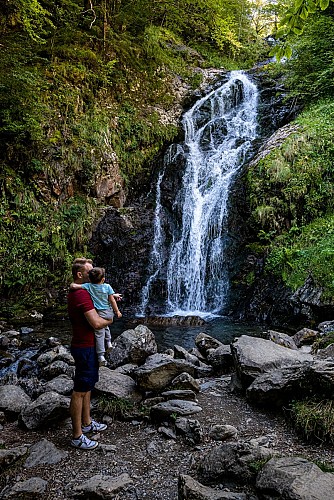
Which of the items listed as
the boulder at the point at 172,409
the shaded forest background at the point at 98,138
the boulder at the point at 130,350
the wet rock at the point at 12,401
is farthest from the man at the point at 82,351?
the shaded forest background at the point at 98,138

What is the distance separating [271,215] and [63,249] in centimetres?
667

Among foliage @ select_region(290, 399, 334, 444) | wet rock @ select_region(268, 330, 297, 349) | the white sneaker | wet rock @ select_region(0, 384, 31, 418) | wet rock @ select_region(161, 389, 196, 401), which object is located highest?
foliage @ select_region(290, 399, 334, 444)

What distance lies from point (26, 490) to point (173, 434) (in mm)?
1427

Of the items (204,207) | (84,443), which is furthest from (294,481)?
(204,207)

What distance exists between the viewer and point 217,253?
40.2 feet

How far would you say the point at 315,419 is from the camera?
335 cm

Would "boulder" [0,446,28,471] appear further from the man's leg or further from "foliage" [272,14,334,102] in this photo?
"foliage" [272,14,334,102]

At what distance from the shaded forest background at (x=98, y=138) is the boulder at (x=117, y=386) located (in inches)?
230

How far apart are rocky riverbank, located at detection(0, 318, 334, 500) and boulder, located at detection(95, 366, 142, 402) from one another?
0.01 m

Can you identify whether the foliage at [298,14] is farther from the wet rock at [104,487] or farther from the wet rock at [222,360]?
the wet rock at [222,360]

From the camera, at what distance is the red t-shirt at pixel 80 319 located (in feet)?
11.7

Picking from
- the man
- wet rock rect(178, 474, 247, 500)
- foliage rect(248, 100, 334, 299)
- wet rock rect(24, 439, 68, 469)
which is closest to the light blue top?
the man

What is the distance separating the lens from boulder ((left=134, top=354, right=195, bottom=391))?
4578 millimetres

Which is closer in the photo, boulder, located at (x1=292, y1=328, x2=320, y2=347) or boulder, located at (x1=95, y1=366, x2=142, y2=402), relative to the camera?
boulder, located at (x1=95, y1=366, x2=142, y2=402)
